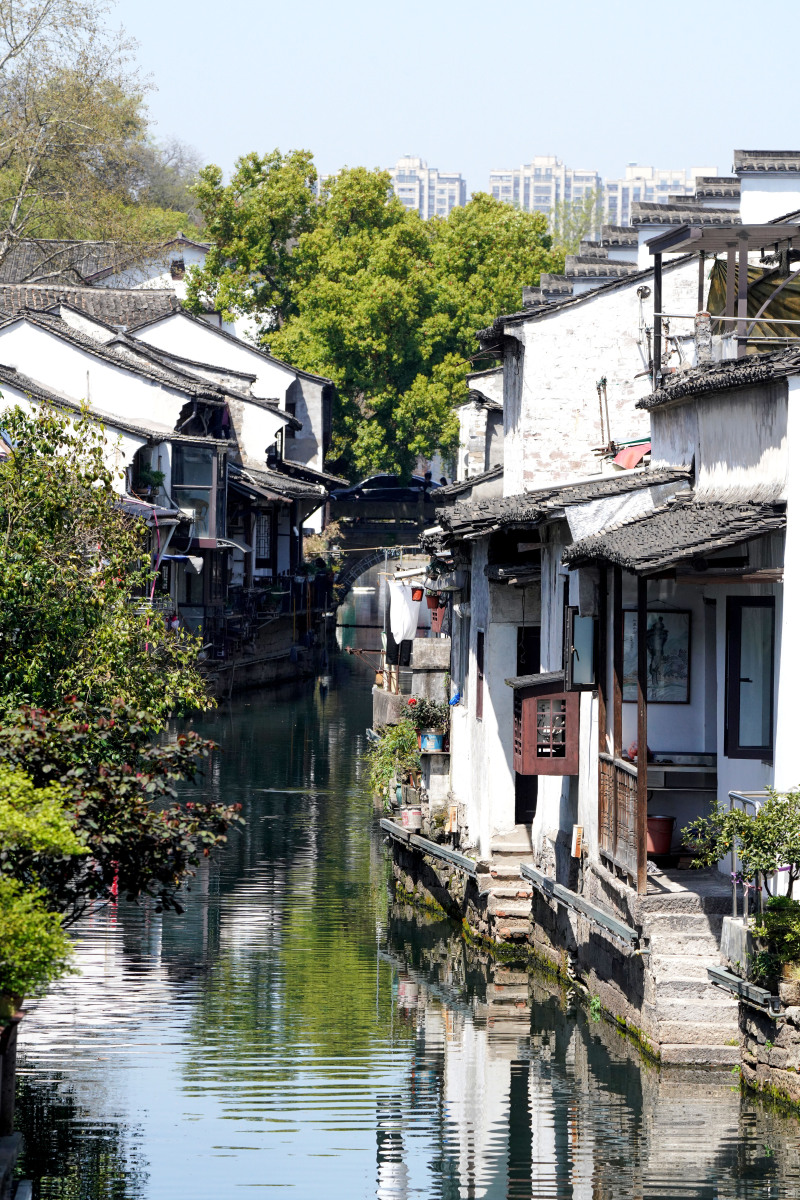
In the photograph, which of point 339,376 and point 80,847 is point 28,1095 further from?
point 339,376

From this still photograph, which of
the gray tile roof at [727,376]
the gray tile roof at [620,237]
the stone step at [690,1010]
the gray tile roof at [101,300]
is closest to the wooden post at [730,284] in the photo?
the gray tile roof at [727,376]

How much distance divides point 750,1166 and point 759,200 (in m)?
13.8

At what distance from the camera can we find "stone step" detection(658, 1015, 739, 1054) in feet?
47.1

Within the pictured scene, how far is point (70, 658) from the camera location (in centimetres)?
1527

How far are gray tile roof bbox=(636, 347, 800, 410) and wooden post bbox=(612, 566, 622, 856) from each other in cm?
185

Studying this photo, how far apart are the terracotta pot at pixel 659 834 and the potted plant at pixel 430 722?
8773mm

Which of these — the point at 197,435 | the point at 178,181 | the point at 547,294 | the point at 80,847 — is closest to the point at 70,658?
the point at 80,847

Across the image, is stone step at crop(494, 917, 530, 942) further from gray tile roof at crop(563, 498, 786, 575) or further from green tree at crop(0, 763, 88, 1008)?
green tree at crop(0, 763, 88, 1008)

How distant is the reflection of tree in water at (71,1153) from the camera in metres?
12.5

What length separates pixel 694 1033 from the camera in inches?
567

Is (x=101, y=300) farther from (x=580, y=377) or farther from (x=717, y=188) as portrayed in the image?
(x=580, y=377)

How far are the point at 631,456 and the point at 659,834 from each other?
6.19 metres

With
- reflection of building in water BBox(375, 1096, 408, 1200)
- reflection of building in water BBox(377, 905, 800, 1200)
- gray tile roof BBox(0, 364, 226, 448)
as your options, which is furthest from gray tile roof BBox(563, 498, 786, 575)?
gray tile roof BBox(0, 364, 226, 448)

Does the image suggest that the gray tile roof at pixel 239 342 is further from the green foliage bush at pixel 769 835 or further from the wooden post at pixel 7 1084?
the wooden post at pixel 7 1084
